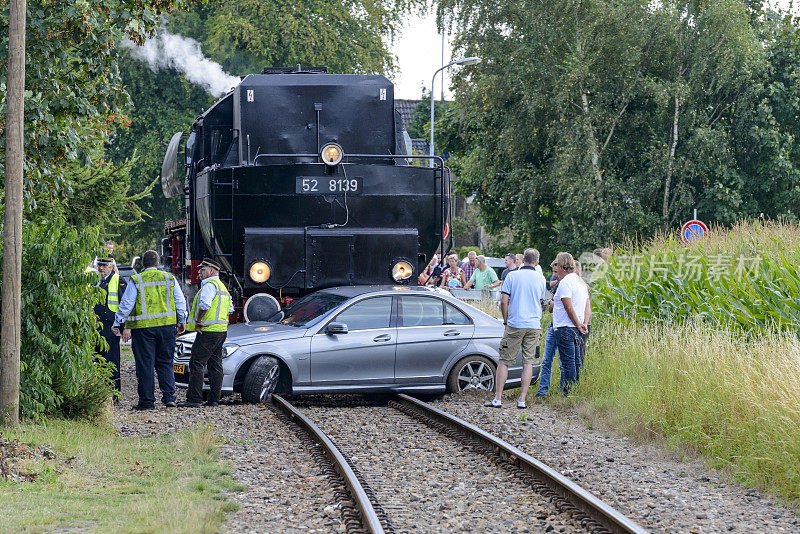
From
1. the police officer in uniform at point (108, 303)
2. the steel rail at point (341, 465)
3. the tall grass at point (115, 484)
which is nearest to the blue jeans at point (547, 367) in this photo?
the steel rail at point (341, 465)

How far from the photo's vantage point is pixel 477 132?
37.4 m

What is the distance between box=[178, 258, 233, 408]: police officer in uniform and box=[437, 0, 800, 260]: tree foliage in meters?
18.3

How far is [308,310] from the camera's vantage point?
1352 centimetres

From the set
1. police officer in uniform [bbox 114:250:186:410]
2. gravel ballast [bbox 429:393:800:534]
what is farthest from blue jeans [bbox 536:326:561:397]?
police officer in uniform [bbox 114:250:186:410]

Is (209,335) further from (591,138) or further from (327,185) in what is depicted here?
(591,138)

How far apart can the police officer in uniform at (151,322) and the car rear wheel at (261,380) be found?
92 centimetres

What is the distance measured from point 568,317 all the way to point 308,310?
3248 millimetres

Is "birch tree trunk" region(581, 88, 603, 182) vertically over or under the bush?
over

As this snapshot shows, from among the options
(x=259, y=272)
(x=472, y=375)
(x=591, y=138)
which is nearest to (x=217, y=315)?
(x=259, y=272)

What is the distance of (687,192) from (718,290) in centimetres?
1692

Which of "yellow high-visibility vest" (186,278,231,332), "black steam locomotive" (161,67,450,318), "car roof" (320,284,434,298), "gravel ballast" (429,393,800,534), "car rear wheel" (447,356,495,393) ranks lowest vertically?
"gravel ballast" (429,393,800,534)

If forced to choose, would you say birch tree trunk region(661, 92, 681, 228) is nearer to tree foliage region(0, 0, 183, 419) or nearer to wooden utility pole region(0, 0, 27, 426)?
tree foliage region(0, 0, 183, 419)

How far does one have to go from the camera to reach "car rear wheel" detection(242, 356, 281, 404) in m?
12.8

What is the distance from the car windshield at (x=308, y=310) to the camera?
13219mm
